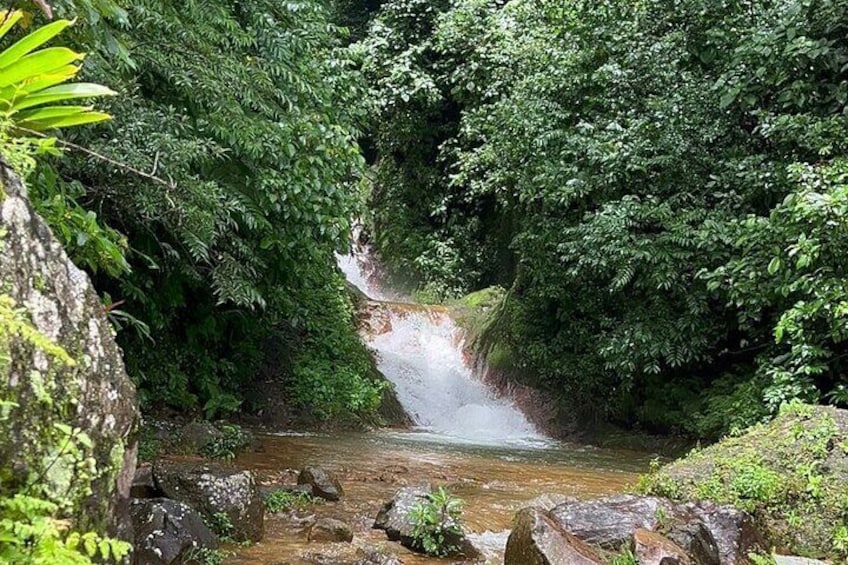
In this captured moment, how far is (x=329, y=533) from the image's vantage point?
4641 millimetres

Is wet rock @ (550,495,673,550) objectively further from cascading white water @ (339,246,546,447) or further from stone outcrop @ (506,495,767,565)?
cascading white water @ (339,246,546,447)

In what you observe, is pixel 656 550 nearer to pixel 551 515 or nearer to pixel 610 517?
pixel 610 517

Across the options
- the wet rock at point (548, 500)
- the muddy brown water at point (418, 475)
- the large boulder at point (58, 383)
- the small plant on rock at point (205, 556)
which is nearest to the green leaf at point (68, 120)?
the large boulder at point (58, 383)

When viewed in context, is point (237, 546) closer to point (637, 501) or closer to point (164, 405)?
point (637, 501)

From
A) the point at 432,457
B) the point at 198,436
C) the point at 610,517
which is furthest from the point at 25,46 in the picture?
the point at 432,457

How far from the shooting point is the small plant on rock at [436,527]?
455 cm

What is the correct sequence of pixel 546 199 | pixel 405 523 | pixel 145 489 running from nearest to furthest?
pixel 145 489 → pixel 405 523 → pixel 546 199

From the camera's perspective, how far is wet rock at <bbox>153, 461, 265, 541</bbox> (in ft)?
14.5

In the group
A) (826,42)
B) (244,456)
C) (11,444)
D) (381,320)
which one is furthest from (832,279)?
(381,320)

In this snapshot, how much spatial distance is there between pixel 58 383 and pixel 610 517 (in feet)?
12.2

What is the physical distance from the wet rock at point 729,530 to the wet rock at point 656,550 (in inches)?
14.5

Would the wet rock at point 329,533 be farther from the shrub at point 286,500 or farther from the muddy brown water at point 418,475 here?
the shrub at point 286,500

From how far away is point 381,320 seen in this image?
15.1 metres

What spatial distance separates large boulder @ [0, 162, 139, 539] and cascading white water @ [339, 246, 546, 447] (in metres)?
9.26
